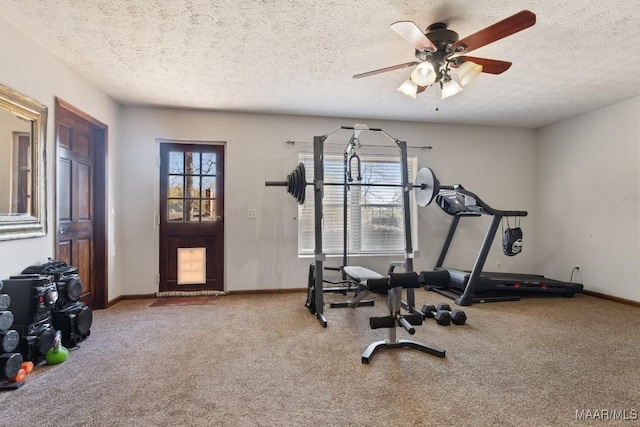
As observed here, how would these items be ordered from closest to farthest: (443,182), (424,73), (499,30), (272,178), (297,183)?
(499,30) → (424,73) → (297,183) → (272,178) → (443,182)

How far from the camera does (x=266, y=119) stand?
175 inches

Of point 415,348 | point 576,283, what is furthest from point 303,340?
point 576,283

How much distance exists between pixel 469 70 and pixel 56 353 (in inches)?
143

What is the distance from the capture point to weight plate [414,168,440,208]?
334cm

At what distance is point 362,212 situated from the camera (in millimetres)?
4773

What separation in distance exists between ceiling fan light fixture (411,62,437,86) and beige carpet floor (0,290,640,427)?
203 cm

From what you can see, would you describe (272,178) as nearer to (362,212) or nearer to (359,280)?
(362,212)

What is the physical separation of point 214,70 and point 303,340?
2619 mm

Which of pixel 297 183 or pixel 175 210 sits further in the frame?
pixel 175 210

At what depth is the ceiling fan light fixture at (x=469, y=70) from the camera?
231 cm

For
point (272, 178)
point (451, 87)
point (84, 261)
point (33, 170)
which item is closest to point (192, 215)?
point (272, 178)

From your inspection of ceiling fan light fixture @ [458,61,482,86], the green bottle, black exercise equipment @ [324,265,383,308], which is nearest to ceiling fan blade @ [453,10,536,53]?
ceiling fan light fixture @ [458,61,482,86]

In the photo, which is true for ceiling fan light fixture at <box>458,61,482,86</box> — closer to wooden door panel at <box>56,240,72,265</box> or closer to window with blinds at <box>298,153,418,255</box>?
window with blinds at <box>298,153,418,255</box>

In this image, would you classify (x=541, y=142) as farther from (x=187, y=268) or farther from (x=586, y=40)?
(x=187, y=268)
